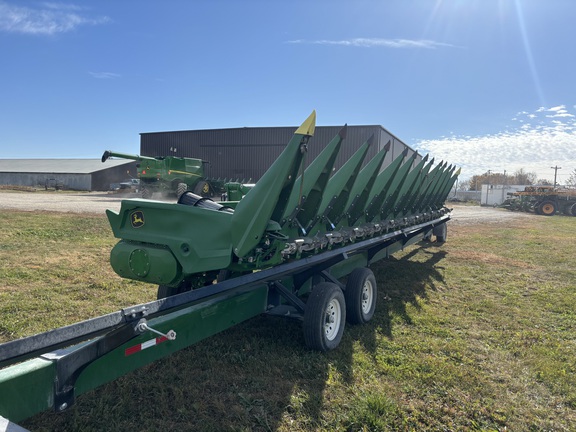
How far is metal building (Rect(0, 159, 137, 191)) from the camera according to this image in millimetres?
42250

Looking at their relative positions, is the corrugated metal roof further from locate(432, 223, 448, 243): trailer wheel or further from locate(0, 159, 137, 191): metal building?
locate(432, 223, 448, 243): trailer wheel

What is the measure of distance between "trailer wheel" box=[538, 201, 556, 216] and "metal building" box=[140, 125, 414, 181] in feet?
41.3

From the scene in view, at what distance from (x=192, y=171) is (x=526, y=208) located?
25573 mm

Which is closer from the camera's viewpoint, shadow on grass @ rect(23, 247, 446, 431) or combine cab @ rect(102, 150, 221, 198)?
shadow on grass @ rect(23, 247, 446, 431)

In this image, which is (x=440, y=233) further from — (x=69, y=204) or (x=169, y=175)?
(x=69, y=204)

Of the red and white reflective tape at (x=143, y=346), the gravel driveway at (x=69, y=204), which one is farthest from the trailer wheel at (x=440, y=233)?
the red and white reflective tape at (x=143, y=346)

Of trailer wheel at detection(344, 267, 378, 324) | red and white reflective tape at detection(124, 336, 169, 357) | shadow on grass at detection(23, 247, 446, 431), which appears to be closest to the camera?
red and white reflective tape at detection(124, 336, 169, 357)

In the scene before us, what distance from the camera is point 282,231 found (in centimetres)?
367

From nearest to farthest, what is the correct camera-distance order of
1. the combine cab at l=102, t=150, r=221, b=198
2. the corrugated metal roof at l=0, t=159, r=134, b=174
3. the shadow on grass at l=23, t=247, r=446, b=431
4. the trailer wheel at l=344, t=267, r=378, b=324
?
the shadow on grass at l=23, t=247, r=446, b=431 → the trailer wheel at l=344, t=267, r=378, b=324 → the combine cab at l=102, t=150, r=221, b=198 → the corrugated metal roof at l=0, t=159, r=134, b=174

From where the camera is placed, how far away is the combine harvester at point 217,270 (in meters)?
2.09

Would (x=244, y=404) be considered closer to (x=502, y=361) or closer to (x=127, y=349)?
(x=127, y=349)

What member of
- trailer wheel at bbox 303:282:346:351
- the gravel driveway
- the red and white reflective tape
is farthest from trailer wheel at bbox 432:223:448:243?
the red and white reflective tape

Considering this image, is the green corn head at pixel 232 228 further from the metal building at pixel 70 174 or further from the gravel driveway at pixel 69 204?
the metal building at pixel 70 174

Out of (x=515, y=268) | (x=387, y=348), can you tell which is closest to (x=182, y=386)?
(x=387, y=348)
